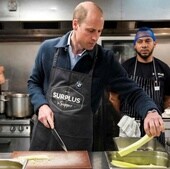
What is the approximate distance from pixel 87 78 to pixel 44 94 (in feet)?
0.85

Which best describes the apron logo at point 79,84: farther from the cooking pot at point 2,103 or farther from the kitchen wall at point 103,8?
the kitchen wall at point 103,8

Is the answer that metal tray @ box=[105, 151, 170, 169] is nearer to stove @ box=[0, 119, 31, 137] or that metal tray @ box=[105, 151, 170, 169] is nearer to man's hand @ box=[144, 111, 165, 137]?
man's hand @ box=[144, 111, 165, 137]

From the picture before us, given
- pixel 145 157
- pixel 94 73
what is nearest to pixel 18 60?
pixel 94 73

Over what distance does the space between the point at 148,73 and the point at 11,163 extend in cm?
165

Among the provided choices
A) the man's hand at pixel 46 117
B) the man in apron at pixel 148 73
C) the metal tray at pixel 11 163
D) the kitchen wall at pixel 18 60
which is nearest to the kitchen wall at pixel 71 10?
the kitchen wall at pixel 18 60

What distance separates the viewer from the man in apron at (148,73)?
A: 8.61ft

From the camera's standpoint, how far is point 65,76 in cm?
178

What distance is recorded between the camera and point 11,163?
131cm

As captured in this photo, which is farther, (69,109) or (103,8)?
(103,8)

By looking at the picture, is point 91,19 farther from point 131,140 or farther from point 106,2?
point 106,2

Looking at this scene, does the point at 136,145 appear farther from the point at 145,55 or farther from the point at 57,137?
the point at 145,55

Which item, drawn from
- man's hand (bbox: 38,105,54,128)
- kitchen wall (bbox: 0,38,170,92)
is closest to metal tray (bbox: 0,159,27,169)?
man's hand (bbox: 38,105,54,128)

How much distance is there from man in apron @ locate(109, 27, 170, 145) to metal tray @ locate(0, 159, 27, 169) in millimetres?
1415

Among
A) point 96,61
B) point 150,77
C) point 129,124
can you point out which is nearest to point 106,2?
point 150,77
